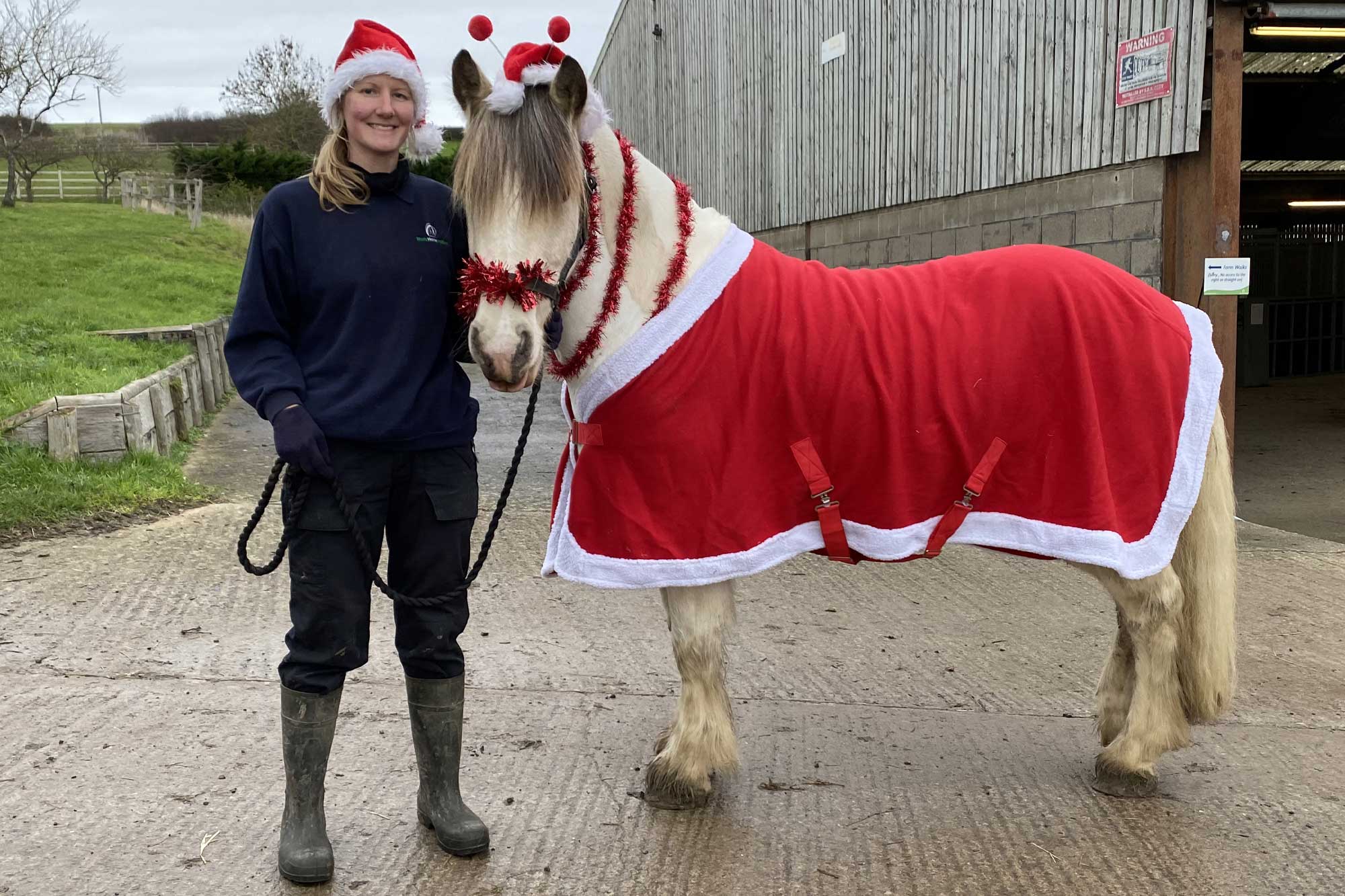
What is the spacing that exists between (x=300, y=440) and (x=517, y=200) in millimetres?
687

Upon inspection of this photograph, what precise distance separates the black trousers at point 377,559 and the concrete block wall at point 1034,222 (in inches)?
178

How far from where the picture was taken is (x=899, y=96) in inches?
331

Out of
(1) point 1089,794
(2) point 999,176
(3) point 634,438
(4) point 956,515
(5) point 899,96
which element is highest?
(5) point 899,96

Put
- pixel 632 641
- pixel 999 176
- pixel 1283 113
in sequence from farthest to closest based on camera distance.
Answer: pixel 1283 113, pixel 999 176, pixel 632 641

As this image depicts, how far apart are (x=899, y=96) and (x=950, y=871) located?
7.00 m

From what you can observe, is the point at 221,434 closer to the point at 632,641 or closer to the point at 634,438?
the point at 632,641

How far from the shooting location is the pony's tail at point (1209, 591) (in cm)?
300

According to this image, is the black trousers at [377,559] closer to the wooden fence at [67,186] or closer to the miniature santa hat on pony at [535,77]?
the miniature santa hat on pony at [535,77]

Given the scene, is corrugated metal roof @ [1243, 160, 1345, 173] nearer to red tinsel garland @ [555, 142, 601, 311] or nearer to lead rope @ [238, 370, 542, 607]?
red tinsel garland @ [555, 142, 601, 311]

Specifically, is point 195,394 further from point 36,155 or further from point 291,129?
point 291,129

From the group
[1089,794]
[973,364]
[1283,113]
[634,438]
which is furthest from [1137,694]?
[1283,113]

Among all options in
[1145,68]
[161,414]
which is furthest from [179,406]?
[1145,68]

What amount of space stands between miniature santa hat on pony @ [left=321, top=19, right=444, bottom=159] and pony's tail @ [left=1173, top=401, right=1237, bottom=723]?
87.1 inches

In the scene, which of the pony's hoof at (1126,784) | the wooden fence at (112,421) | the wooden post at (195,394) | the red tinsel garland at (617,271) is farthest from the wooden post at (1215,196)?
the wooden post at (195,394)
